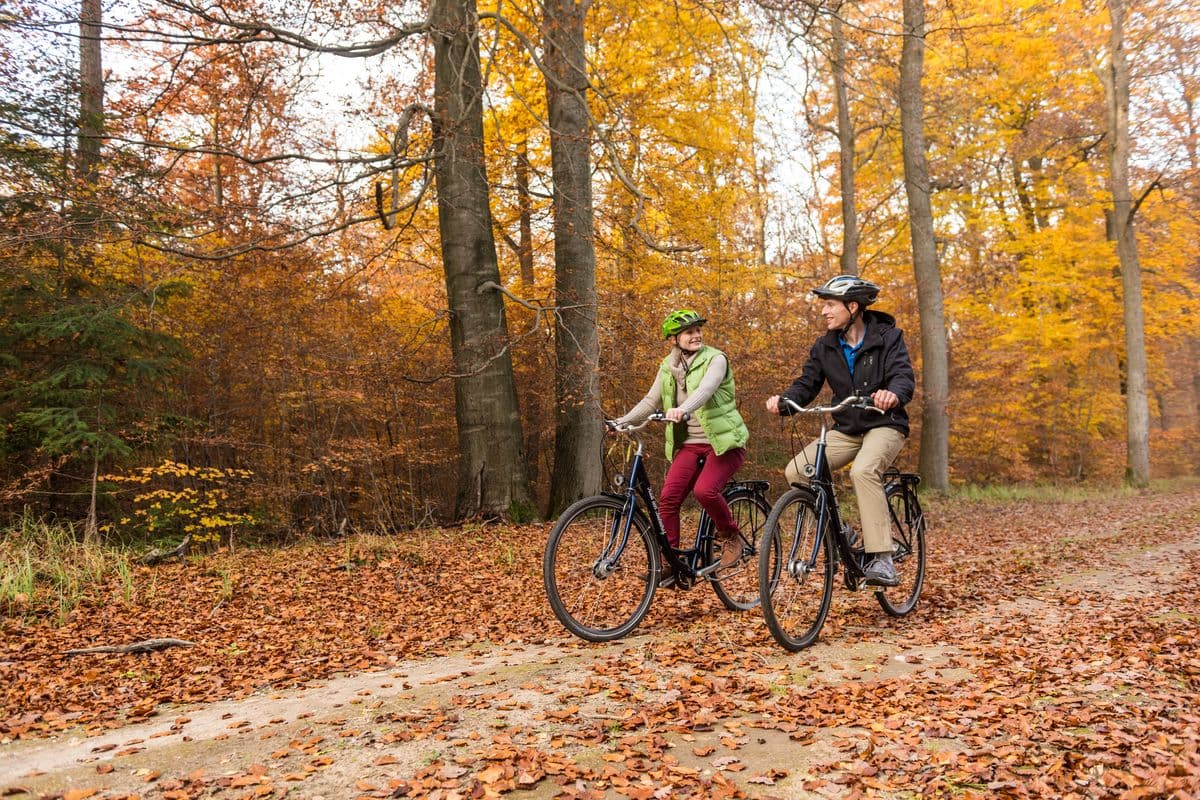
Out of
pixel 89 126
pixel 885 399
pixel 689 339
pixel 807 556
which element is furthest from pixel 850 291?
pixel 89 126

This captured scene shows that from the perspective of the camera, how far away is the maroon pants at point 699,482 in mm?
5277

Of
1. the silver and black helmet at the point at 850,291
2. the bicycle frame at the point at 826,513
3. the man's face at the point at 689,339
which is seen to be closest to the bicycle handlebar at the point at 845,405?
the bicycle frame at the point at 826,513

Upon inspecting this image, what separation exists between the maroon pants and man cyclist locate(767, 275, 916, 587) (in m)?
0.45

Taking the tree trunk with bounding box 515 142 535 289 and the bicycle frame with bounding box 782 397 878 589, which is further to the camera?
the tree trunk with bounding box 515 142 535 289

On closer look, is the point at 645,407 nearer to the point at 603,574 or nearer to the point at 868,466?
the point at 603,574

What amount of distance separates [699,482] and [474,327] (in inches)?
225

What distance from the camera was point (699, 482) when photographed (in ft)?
17.3

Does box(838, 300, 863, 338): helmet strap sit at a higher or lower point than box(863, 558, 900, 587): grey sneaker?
higher

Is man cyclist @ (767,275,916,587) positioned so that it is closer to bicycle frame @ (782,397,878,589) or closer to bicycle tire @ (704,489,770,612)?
bicycle frame @ (782,397,878,589)

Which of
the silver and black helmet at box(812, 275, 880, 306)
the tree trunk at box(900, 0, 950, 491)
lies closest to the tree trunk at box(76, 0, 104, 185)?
the silver and black helmet at box(812, 275, 880, 306)

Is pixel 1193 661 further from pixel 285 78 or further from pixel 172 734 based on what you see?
pixel 285 78

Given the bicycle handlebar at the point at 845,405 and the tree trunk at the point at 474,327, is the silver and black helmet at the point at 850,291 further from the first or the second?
the tree trunk at the point at 474,327

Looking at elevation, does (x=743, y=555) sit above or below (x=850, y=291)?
below

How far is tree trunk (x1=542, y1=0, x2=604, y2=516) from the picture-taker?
1059 cm
